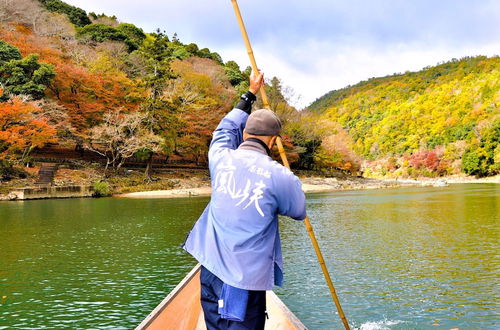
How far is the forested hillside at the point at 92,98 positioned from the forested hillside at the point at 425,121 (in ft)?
60.3

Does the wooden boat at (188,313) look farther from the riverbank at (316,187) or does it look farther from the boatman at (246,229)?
the riverbank at (316,187)

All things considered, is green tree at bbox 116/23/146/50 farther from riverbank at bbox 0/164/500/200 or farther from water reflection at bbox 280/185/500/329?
water reflection at bbox 280/185/500/329

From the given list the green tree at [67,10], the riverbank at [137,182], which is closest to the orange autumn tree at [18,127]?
the riverbank at [137,182]

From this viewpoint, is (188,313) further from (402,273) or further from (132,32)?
(132,32)

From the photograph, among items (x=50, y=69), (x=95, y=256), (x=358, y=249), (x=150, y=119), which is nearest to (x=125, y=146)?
(x=150, y=119)

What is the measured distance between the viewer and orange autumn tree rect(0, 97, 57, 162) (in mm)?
21891

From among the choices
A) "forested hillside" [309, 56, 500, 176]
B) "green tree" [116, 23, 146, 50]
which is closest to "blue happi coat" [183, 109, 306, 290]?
"forested hillside" [309, 56, 500, 176]

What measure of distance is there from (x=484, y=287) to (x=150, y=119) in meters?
26.5

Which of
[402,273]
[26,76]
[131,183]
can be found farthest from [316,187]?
[402,273]

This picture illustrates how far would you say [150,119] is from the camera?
29891 mm

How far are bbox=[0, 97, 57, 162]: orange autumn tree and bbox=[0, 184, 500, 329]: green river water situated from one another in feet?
28.5

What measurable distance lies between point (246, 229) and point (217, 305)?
46 cm

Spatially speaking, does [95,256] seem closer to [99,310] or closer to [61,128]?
[99,310]

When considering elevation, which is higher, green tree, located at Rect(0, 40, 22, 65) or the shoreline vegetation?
green tree, located at Rect(0, 40, 22, 65)
